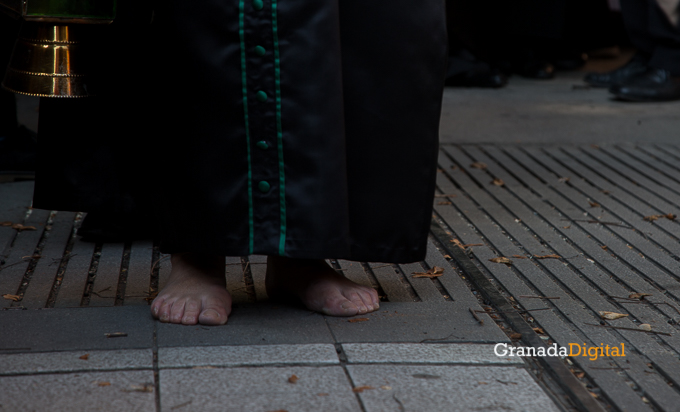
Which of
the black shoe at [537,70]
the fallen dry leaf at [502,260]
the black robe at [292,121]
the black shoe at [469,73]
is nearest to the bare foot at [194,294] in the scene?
the black robe at [292,121]

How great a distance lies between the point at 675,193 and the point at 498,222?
2.93 feet

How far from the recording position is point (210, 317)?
1.66m

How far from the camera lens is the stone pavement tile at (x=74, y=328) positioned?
1550mm

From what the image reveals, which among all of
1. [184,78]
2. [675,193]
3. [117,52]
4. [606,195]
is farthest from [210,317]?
[675,193]

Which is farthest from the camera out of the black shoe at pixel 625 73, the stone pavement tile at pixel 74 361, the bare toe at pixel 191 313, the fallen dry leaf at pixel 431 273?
the black shoe at pixel 625 73

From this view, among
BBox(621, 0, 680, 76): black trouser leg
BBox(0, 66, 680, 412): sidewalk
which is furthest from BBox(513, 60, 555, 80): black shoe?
BBox(0, 66, 680, 412): sidewalk

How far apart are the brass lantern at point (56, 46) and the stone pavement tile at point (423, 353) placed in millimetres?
876

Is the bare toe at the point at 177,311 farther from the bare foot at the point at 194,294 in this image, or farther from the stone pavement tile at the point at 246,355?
the stone pavement tile at the point at 246,355

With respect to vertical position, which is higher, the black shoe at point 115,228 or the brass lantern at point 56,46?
the brass lantern at point 56,46

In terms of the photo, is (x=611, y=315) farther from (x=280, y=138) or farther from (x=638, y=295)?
(x=280, y=138)

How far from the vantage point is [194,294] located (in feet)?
5.64

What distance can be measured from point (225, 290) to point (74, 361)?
391 millimetres

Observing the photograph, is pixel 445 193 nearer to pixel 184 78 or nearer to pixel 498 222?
pixel 498 222

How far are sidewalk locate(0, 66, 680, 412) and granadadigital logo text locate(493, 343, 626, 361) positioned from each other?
2 centimetres
